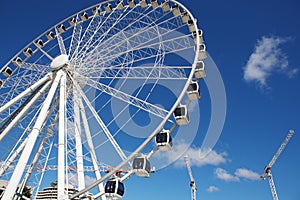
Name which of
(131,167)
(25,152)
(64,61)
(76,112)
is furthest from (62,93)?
(131,167)

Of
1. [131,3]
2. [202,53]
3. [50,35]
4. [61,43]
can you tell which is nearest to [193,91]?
[202,53]

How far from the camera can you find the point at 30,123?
19219mm

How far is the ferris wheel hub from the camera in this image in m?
19.2

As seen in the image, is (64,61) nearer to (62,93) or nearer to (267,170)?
(62,93)

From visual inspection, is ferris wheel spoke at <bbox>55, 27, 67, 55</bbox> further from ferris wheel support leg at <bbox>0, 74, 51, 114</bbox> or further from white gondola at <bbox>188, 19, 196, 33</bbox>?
white gondola at <bbox>188, 19, 196, 33</bbox>

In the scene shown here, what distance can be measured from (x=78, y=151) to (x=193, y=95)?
7.47 metres

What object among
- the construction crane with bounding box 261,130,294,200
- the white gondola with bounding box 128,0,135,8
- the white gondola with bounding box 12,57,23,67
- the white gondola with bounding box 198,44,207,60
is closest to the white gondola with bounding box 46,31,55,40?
the white gondola with bounding box 12,57,23,67

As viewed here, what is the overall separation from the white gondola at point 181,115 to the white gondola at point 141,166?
2703 millimetres

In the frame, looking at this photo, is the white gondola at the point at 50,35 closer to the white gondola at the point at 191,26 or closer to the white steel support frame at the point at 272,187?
the white gondola at the point at 191,26

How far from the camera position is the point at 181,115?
48.8ft

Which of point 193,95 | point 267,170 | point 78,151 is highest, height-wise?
point 267,170

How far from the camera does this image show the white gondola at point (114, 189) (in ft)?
43.3

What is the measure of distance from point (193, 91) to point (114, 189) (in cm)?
650

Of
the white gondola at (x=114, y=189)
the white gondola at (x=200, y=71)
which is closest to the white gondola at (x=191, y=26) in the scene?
the white gondola at (x=200, y=71)
